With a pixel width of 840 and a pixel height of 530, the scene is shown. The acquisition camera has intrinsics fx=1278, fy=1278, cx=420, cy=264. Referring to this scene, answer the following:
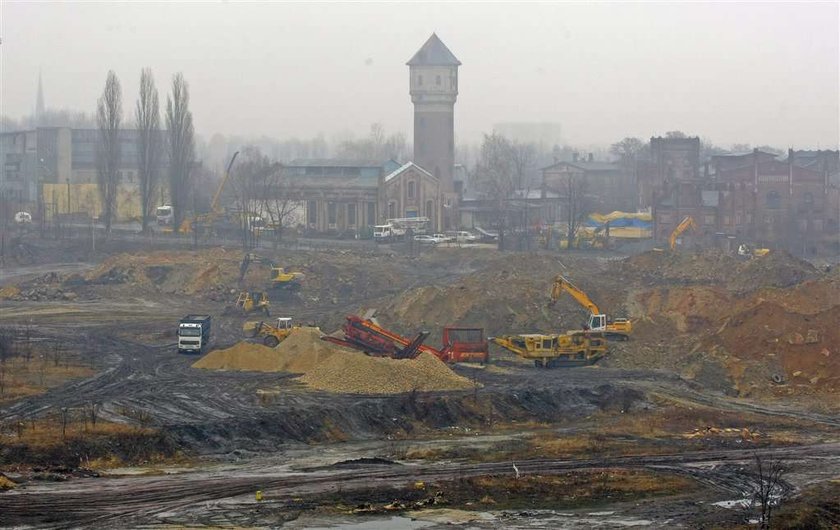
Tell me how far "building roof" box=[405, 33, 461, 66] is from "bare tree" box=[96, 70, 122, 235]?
22.9 m

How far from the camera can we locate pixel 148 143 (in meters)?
75.9

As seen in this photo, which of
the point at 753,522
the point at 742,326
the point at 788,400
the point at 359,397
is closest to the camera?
the point at 753,522

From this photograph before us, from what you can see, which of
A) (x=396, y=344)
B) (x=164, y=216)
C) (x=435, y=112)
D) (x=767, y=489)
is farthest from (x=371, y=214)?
(x=767, y=489)

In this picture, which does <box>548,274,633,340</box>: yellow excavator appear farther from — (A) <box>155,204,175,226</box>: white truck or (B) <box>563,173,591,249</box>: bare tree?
(A) <box>155,204,175,226</box>: white truck

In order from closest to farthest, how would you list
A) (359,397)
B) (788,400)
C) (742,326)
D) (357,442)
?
(357,442) < (359,397) < (788,400) < (742,326)

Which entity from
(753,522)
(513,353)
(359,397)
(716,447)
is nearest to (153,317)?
(513,353)

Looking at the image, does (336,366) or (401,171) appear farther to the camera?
(401,171)

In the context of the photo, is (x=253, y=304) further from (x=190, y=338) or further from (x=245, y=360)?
(x=245, y=360)

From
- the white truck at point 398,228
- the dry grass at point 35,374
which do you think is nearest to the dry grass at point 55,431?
the dry grass at point 35,374

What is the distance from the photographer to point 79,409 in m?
29.7

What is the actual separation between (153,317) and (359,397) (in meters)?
19.8

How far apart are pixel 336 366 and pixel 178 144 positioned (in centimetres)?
4580

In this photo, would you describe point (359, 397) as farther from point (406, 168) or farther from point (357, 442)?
point (406, 168)

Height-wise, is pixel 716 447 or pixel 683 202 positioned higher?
pixel 683 202
